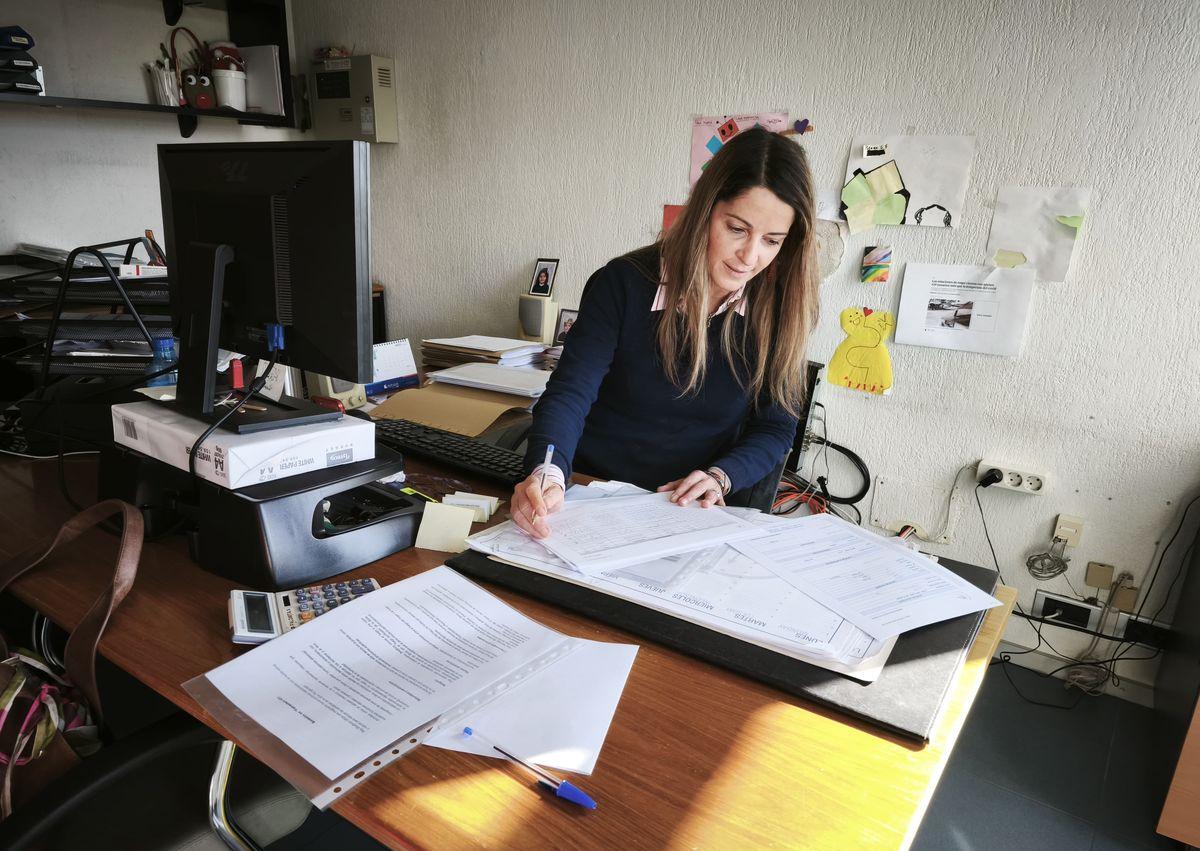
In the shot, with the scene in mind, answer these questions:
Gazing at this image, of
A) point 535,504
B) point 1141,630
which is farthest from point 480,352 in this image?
point 1141,630

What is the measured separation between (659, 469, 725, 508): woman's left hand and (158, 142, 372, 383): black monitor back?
0.51 metres

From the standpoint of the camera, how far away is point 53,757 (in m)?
0.80

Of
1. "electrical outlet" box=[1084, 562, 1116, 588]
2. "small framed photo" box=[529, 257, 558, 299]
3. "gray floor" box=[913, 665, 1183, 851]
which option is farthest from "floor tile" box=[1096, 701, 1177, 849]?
"small framed photo" box=[529, 257, 558, 299]

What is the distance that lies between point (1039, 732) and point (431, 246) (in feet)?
8.56

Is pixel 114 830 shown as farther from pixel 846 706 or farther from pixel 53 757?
pixel 846 706

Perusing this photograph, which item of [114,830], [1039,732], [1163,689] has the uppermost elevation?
[114,830]

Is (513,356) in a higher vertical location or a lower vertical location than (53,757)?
higher

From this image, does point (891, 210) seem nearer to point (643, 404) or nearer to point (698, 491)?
point (643, 404)

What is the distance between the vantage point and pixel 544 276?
269 centimetres

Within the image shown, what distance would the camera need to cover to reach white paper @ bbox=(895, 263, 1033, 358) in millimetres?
1940

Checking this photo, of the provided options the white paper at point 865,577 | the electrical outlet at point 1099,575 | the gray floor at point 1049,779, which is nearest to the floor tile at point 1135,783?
the gray floor at point 1049,779

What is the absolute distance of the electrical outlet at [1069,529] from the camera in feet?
6.52

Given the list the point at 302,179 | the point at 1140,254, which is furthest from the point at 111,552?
the point at 1140,254

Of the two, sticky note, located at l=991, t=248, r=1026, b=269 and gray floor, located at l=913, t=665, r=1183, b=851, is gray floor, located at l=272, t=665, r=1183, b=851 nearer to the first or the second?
gray floor, located at l=913, t=665, r=1183, b=851
